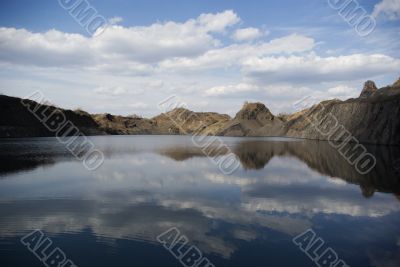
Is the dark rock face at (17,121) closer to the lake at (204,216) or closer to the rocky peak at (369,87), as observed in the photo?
the lake at (204,216)

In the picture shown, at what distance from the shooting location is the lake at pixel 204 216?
11523 millimetres

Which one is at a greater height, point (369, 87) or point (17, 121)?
point (17, 121)

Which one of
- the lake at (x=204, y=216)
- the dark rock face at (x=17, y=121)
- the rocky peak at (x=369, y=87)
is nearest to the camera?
the lake at (x=204, y=216)

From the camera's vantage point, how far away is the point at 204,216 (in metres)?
16.5

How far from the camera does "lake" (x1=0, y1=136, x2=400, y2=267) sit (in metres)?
11.5

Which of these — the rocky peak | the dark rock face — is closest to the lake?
the dark rock face

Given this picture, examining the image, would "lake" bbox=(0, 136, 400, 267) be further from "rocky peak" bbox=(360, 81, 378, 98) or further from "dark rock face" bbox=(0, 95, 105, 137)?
"rocky peak" bbox=(360, 81, 378, 98)

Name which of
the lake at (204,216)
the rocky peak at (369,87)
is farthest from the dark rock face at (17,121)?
the rocky peak at (369,87)

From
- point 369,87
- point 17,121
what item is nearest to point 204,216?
point 17,121

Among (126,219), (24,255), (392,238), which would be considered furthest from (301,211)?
(24,255)

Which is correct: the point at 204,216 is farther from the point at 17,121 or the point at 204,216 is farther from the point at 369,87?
the point at 369,87

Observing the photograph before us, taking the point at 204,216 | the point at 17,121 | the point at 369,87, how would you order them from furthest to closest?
1. the point at 369,87
2. the point at 17,121
3. the point at 204,216

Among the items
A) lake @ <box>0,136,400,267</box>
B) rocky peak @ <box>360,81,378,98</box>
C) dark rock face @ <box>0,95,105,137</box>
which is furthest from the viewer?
rocky peak @ <box>360,81,378,98</box>

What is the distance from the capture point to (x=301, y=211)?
A: 58.9 ft
